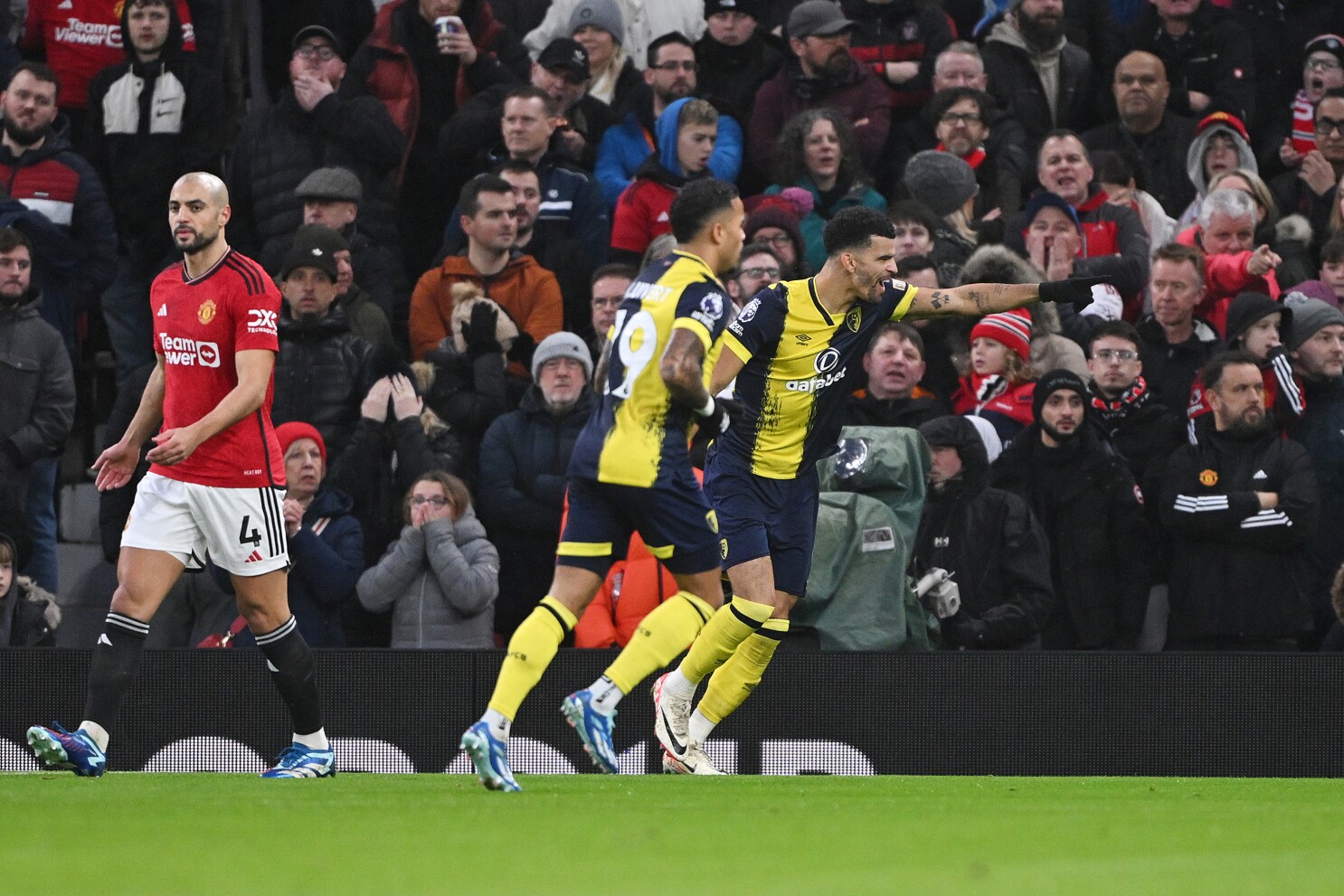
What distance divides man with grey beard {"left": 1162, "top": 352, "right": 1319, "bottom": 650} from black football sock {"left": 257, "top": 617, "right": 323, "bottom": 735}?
500 cm

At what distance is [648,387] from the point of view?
789cm

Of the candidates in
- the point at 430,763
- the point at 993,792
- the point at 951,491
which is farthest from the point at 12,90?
the point at 993,792

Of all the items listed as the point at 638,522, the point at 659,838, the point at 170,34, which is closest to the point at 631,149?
the point at 170,34

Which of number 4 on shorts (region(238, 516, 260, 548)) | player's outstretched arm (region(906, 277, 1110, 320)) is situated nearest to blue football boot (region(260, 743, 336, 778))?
number 4 on shorts (region(238, 516, 260, 548))

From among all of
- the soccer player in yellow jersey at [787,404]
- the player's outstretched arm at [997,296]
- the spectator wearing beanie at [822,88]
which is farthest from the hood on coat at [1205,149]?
the soccer player in yellow jersey at [787,404]

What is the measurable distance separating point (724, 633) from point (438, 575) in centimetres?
278

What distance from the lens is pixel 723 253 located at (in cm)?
820

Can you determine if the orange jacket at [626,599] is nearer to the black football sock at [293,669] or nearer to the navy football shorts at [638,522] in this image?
the black football sock at [293,669]

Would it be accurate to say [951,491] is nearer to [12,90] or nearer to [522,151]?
[522,151]

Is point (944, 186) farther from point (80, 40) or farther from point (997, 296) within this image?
point (80, 40)

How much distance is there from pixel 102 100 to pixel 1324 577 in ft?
28.0

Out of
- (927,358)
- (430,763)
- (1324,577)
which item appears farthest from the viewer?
(927,358)

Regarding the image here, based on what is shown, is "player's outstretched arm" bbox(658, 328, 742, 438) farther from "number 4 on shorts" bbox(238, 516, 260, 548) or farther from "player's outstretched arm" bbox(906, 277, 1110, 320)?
"number 4 on shorts" bbox(238, 516, 260, 548)

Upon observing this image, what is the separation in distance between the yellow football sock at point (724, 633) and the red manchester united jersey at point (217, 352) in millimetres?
1949
